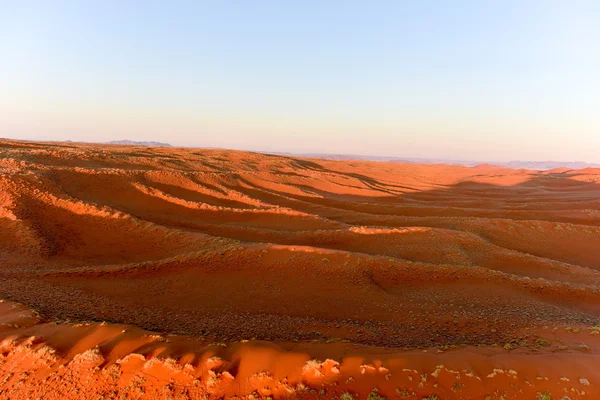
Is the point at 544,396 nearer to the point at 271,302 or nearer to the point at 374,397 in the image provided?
the point at 374,397

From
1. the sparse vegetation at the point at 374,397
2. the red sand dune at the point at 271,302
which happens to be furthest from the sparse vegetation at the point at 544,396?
the sparse vegetation at the point at 374,397

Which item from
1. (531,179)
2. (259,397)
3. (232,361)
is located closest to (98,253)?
(232,361)

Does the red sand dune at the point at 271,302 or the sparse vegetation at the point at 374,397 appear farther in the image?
the red sand dune at the point at 271,302

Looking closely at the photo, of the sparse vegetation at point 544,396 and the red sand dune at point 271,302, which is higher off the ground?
the sparse vegetation at point 544,396

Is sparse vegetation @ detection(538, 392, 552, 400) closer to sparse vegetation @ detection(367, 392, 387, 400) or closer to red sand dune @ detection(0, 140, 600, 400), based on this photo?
red sand dune @ detection(0, 140, 600, 400)

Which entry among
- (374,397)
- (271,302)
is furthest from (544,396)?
(271,302)

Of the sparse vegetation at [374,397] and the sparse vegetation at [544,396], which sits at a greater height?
the sparse vegetation at [544,396]

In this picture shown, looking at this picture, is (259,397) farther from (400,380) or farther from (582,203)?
(582,203)

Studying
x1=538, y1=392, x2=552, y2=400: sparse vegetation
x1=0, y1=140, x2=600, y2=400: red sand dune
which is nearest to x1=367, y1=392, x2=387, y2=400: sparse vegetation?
x1=0, y1=140, x2=600, y2=400: red sand dune

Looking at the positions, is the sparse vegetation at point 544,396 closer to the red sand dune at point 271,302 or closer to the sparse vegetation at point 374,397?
the red sand dune at point 271,302
